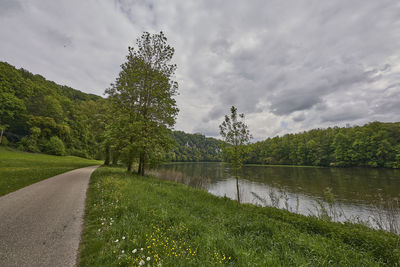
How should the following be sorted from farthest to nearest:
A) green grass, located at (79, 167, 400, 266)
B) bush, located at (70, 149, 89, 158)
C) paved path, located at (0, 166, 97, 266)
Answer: bush, located at (70, 149, 89, 158) < paved path, located at (0, 166, 97, 266) < green grass, located at (79, 167, 400, 266)

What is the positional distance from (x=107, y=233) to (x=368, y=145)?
9021 centimetres

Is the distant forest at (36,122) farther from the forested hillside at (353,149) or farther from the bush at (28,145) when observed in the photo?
the forested hillside at (353,149)

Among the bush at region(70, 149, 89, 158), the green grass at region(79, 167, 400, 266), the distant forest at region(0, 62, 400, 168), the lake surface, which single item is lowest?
the lake surface

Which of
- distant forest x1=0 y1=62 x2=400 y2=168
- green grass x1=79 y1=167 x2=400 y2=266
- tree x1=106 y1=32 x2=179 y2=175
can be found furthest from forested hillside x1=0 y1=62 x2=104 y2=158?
green grass x1=79 y1=167 x2=400 y2=266

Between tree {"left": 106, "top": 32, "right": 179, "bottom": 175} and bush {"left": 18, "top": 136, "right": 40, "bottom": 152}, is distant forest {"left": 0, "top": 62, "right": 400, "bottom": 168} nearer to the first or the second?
bush {"left": 18, "top": 136, "right": 40, "bottom": 152}

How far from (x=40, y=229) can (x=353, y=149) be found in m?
90.7

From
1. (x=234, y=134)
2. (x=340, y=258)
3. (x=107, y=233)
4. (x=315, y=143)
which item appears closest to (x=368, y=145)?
(x=315, y=143)

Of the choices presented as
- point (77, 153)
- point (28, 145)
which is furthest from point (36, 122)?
point (77, 153)

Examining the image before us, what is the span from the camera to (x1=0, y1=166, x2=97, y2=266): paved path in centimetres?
347

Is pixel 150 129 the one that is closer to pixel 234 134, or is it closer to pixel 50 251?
pixel 234 134

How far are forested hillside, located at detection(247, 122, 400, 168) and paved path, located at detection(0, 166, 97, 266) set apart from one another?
153 feet

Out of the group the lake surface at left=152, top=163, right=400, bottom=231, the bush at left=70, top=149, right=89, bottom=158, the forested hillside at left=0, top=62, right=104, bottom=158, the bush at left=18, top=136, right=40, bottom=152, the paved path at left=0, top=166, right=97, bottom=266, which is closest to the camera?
the paved path at left=0, top=166, right=97, bottom=266

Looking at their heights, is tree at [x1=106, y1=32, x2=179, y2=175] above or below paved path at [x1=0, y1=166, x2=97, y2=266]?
above

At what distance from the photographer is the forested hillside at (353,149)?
56281 mm
